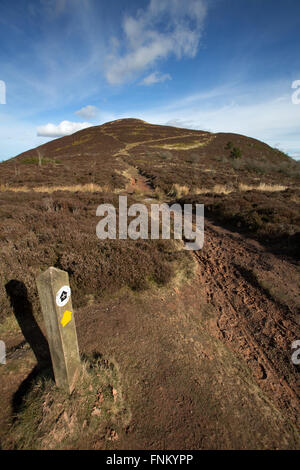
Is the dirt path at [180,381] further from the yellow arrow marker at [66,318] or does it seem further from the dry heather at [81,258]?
the yellow arrow marker at [66,318]

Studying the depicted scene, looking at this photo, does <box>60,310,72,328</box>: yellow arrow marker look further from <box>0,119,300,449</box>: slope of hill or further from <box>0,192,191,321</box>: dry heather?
<box>0,192,191,321</box>: dry heather

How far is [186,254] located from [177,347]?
294cm

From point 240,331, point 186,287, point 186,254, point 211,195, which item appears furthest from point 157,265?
point 211,195

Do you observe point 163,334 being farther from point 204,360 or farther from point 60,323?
point 60,323

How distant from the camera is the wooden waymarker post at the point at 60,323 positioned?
5.54ft

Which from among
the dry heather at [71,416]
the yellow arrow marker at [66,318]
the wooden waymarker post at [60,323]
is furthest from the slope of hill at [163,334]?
the yellow arrow marker at [66,318]

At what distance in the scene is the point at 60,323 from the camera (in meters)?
1.82

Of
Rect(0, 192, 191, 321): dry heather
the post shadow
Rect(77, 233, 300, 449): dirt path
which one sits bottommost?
Rect(77, 233, 300, 449): dirt path

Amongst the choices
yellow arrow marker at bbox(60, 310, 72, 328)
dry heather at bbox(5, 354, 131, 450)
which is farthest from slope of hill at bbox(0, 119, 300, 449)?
yellow arrow marker at bbox(60, 310, 72, 328)

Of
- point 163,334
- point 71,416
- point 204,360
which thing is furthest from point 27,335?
point 204,360

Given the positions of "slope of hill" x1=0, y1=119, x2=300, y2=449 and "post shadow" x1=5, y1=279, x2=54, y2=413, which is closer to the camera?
"slope of hill" x1=0, y1=119, x2=300, y2=449

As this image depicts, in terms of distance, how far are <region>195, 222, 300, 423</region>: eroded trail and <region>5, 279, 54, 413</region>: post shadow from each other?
2.61m

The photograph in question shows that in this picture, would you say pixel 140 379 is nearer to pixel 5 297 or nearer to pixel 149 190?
pixel 5 297

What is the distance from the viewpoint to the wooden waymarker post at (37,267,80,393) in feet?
5.54
